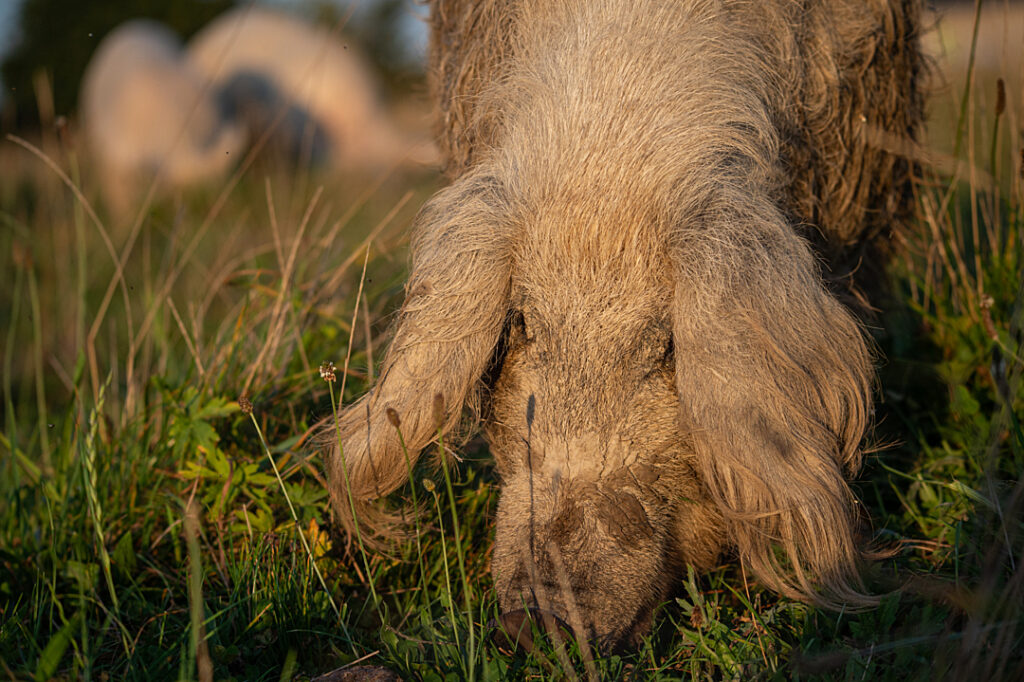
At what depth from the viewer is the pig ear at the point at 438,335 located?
2422 mm

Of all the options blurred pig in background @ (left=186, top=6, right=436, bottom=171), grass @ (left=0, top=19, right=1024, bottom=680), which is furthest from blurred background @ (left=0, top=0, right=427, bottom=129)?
grass @ (left=0, top=19, right=1024, bottom=680)

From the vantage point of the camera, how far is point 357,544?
2.80m

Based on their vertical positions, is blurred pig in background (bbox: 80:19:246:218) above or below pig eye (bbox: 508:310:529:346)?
below

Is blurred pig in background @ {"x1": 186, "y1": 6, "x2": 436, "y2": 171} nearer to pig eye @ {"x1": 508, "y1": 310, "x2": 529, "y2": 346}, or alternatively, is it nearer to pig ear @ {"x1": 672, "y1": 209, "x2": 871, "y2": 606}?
pig eye @ {"x1": 508, "y1": 310, "x2": 529, "y2": 346}

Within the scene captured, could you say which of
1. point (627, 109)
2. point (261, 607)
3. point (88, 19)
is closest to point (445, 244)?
point (627, 109)

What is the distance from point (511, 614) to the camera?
85.4 inches

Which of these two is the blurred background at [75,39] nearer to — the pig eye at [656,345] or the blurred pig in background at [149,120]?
the blurred pig in background at [149,120]

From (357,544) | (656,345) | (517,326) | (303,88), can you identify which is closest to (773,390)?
(656,345)

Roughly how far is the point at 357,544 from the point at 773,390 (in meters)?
1.31

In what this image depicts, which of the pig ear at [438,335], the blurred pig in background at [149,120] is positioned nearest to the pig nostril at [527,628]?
the pig ear at [438,335]

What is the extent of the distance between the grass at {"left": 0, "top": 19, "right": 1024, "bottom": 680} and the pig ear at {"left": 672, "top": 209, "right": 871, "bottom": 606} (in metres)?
0.20

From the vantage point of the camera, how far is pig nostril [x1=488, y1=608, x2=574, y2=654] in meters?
2.09

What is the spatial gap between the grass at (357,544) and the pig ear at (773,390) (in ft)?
0.67

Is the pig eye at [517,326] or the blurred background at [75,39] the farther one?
the blurred background at [75,39]
